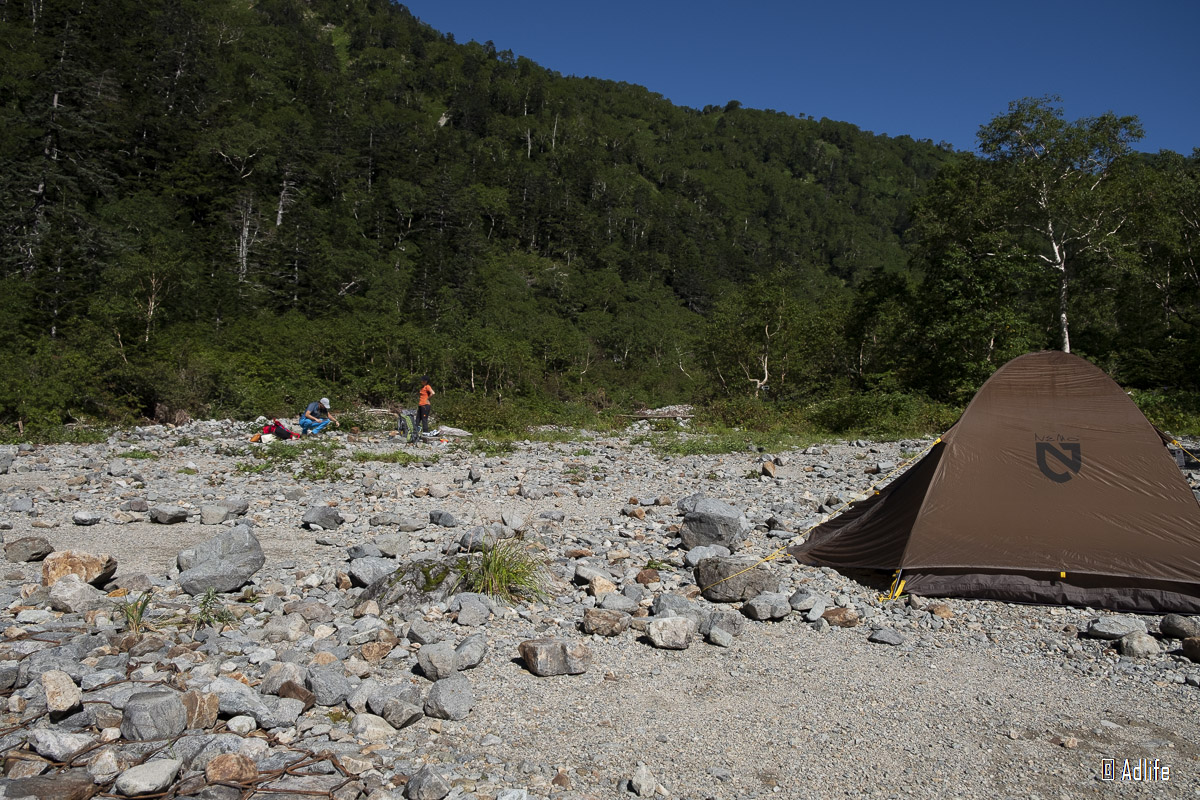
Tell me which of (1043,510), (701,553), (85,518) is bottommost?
(85,518)

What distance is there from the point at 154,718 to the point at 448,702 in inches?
58.1

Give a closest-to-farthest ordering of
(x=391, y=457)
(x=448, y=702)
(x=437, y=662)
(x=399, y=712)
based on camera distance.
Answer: (x=399, y=712)
(x=448, y=702)
(x=437, y=662)
(x=391, y=457)

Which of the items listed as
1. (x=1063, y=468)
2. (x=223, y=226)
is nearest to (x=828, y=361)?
(x=1063, y=468)

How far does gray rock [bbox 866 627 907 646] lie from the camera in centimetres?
523

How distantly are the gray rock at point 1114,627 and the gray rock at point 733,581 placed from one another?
2401 millimetres

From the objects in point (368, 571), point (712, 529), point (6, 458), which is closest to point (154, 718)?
point (368, 571)

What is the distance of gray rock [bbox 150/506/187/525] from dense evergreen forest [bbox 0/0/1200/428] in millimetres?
12078

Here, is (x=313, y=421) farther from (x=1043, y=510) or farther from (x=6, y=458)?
(x=1043, y=510)

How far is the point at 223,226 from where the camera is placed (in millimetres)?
44281

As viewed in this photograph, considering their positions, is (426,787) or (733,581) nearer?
(426,787)

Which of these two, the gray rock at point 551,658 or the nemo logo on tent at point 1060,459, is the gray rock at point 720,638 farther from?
the nemo logo on tent at point 1060,459

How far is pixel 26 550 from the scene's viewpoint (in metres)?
6.53

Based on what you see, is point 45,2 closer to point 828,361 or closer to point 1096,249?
point 828,361

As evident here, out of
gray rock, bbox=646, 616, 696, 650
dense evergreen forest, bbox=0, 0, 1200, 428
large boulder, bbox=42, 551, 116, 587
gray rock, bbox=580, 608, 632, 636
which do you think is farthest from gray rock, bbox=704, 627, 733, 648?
dense evergreen forest, bbox=0, 0, 1200, 428
